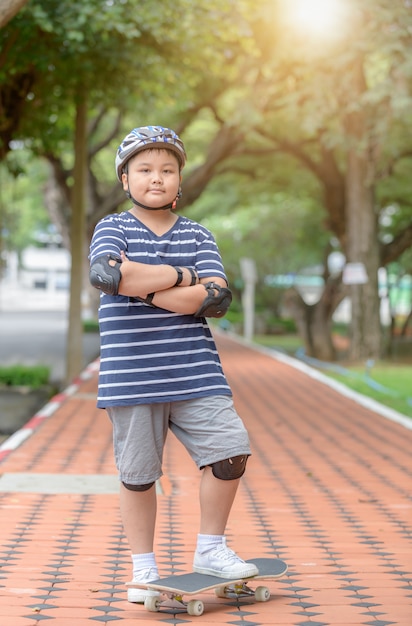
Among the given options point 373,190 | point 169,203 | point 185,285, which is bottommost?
point 185,285

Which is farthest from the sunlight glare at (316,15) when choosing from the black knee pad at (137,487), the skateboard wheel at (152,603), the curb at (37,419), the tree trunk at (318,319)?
the skateboard wheel at (152,603)

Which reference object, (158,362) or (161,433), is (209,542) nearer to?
(161,433)

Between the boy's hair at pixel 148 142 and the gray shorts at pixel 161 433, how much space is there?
0.97 metres

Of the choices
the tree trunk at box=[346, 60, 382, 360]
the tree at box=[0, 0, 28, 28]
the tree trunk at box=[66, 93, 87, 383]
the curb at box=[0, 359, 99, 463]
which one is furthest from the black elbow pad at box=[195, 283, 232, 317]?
the tree trunk at box=[346, 60, 382, 360]

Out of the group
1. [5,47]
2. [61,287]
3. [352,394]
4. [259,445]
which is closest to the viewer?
[259,445]

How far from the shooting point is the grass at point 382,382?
17.2 meters

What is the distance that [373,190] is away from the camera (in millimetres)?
27328

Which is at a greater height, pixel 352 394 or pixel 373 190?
pixel 373 190

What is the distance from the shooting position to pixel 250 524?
23.0 feet

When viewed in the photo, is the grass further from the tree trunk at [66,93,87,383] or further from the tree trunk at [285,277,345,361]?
the tree trunk at [285,277,345,361]

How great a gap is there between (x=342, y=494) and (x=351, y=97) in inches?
647

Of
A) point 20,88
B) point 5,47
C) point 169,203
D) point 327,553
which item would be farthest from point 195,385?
point 20,88

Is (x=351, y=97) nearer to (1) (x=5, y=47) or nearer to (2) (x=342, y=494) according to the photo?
(1) (x=5, y=47)

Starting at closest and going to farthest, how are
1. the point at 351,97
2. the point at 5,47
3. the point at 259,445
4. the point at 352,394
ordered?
the point at 259,445 → the point at 5,47 → the point at 352,394 → the point at 351,97
